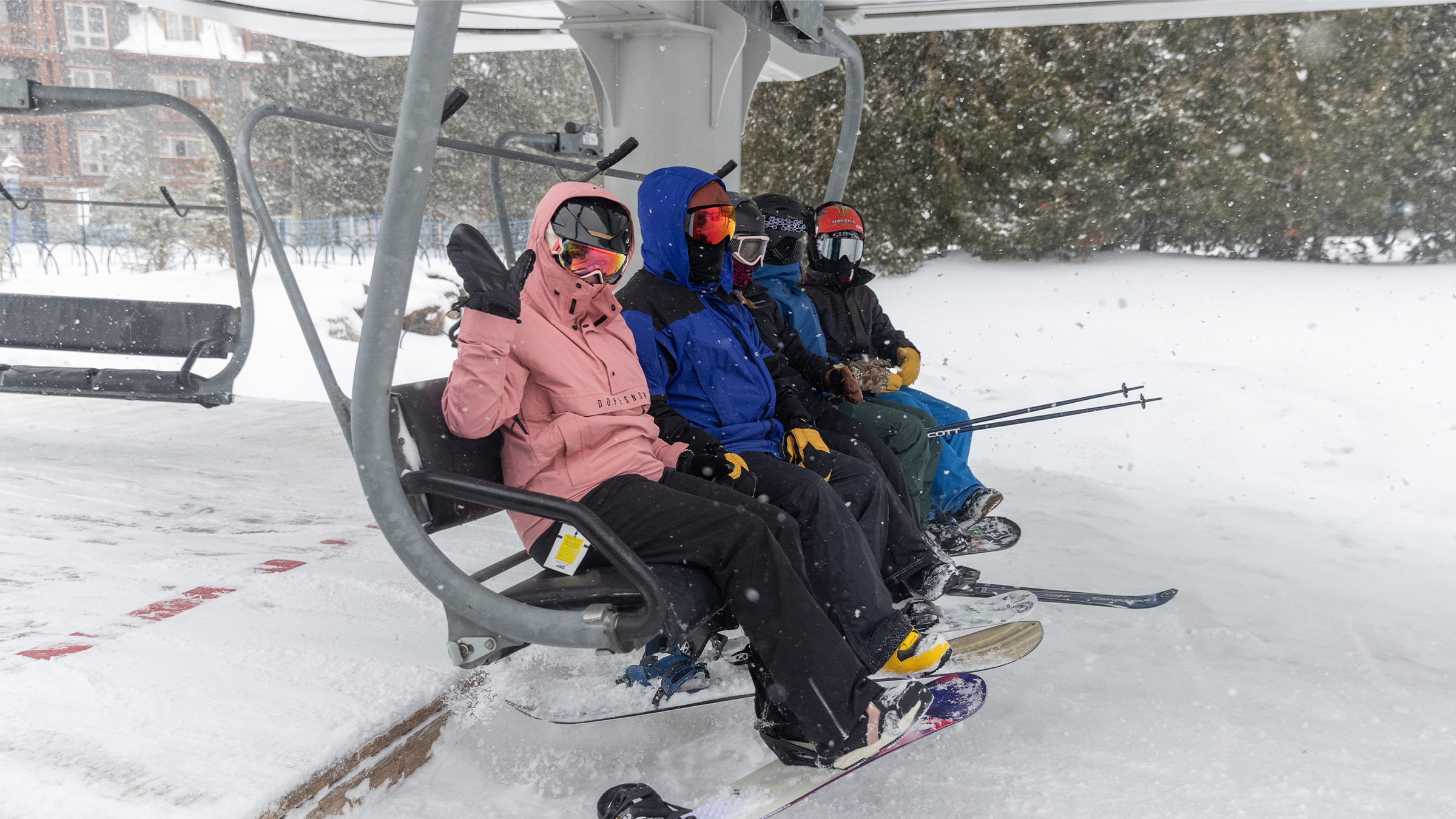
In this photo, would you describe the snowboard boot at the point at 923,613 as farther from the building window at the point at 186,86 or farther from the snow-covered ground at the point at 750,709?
the building window at the point at 186,86

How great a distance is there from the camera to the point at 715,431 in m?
2.71

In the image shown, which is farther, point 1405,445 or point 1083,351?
point 1083,351

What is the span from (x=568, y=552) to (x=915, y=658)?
0.95 m

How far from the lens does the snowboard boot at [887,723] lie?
206cm

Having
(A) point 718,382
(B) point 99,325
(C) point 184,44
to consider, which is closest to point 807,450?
(A) point 718,382

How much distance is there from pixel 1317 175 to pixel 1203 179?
1.12 meters

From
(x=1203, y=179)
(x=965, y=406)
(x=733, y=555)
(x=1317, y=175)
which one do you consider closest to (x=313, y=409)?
(x=965, y=406)

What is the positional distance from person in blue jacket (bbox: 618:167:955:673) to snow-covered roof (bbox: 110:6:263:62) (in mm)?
21236

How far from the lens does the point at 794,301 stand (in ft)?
11.5

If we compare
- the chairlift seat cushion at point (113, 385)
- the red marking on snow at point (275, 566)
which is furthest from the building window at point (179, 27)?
the red marking on snow at point (275, 566)

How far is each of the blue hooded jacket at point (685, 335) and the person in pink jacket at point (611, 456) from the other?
177 millimetres

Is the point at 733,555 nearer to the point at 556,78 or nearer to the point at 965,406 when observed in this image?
the point at 965,406

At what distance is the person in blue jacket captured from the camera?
2.52 meters

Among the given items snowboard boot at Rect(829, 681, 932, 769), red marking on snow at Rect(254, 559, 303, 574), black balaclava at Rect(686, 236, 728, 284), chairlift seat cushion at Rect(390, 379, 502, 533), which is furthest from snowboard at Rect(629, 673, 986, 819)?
red marking on snow at Rect(254, 559, 303, 574)
